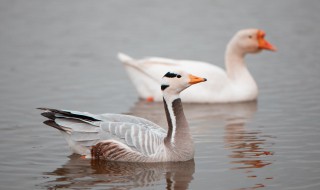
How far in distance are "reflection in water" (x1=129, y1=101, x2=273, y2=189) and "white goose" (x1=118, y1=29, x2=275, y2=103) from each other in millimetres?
178

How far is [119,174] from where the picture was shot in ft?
25.3

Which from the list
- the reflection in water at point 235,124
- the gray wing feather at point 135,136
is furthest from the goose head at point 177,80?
the reflection in water at point 235,124

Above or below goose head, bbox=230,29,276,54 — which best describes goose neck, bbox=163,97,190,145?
below

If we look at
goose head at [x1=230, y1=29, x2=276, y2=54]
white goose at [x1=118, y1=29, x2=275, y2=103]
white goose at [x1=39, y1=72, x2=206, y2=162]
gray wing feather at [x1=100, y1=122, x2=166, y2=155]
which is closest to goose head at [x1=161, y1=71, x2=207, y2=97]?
white goose at [x1=39, y1=72, x2=206, y2=162]

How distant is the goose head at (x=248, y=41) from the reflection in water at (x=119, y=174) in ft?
15.9

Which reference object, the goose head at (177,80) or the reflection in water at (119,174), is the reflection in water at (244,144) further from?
the goose head at (177,80)

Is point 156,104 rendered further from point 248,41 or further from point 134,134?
point 134,134

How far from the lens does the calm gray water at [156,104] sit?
7672 mm

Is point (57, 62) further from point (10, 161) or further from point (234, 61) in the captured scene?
point (10, 161)

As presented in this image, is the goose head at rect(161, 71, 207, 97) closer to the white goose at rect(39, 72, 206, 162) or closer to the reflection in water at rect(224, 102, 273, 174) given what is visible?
the white goose at rect(39, 72, 206, 162)

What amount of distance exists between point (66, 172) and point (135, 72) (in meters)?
4.79

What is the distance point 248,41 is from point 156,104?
2.27m

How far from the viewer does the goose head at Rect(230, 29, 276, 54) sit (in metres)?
12.5

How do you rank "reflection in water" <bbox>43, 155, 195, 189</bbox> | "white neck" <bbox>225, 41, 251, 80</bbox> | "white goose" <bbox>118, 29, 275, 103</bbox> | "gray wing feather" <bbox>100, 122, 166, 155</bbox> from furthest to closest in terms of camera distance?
"white neck" <bbox>225, 41, 251, 80</bbox>
"white goose" <bbox>118, 29, 275, 103</bbox>
"gray wing feather" <bbox>100, 122, 166, 155</bbox>
"reflection in water" <bbox>43, 155, 195, 189</bbox>
